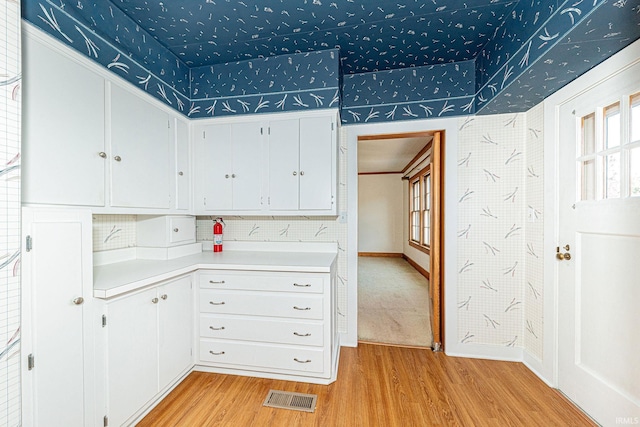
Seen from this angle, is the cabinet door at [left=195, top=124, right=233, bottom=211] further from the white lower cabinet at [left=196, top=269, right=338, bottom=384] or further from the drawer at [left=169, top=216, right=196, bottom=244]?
the white lower cabinet at [left=196, top=269, right=338, bottom=384]

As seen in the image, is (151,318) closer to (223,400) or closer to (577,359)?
(223,400)

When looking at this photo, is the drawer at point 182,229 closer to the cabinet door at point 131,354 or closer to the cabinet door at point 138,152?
the cabinet door at point 138,152

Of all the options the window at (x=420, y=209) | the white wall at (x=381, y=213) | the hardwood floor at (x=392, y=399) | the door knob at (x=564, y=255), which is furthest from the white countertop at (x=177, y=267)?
the white wall at (x=381, y=213)

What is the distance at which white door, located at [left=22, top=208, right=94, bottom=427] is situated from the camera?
107 cm

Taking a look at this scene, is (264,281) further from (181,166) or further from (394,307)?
(394,307)

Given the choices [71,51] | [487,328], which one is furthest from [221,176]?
[487,328]

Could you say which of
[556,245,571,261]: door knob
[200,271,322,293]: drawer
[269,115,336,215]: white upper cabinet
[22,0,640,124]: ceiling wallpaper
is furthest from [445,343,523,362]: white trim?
[22,0,640,124]: ceiling wallpaper

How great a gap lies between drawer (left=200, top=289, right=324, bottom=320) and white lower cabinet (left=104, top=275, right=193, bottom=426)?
0.16m

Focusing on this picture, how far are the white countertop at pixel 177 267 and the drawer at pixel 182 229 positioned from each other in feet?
0.53

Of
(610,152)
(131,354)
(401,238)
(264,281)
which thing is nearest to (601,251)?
(610,152)

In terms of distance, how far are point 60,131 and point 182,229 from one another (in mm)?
1138

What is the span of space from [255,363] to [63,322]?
1.18 m

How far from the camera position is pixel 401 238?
7.22m

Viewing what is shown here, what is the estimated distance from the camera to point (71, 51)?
1358 mm
